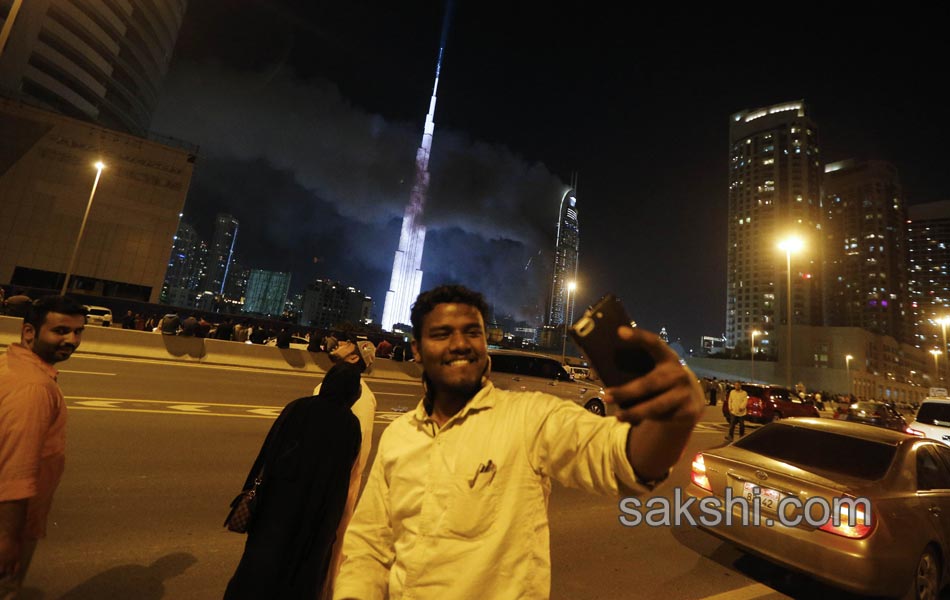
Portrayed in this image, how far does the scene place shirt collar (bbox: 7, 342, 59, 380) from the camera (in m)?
2.30

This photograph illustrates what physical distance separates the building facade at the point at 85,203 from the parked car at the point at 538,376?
54132 millimetres

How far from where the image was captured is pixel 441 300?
2.03 m

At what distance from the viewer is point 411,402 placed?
44.4 feet

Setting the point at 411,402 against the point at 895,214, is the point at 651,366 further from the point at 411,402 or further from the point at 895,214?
the point at 895,214

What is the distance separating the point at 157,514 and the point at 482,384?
452 cm

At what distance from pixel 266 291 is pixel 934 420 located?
194m

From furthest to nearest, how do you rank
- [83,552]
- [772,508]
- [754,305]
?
[754,305] → [772,508] → [83,552]

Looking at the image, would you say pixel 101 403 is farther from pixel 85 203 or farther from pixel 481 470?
pixel 85 203

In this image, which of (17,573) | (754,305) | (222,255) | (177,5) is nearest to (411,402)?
(17,573)

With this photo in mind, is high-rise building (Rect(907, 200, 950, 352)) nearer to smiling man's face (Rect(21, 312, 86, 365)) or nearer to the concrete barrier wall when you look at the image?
the concrete barrier wall

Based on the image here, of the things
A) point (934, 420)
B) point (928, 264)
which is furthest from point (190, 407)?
point (928, 264)

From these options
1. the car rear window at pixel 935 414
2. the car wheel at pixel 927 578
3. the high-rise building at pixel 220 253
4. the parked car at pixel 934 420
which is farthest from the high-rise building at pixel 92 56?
the high-rise building at pixel 220 253

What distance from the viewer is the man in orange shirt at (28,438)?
6.60ft

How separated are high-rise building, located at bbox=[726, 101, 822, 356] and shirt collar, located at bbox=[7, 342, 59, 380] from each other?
423 feet
